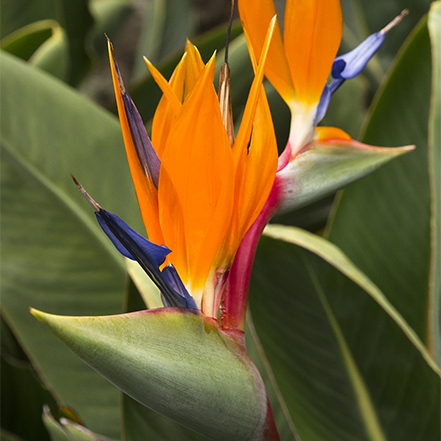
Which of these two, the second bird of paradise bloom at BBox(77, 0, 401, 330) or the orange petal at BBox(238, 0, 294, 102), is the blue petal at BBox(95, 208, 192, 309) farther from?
the orange petal at BBox(238, 0, 294, 102)

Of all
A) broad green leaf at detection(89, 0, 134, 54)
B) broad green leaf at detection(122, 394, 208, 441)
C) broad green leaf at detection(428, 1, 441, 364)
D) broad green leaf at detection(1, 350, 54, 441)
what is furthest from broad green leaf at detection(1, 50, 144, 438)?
broad green leaf at detection(89, 0, 134, 54)

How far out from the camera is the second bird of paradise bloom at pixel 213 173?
249 mm

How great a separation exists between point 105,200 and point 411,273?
40 centimetres

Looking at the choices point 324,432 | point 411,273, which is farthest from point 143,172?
point 411,273

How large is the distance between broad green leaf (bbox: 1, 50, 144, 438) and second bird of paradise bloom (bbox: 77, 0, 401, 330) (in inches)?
14.9

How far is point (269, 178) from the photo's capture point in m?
0.27

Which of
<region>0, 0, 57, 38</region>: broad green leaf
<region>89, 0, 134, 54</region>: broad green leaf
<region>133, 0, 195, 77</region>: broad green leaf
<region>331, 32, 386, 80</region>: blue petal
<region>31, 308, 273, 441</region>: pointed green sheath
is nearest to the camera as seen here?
<region>31, 308, 273, 441</region>: pointed green sheath

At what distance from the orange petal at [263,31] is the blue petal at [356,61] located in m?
0.04

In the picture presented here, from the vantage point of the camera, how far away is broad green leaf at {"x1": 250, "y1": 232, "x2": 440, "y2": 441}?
45 centimetres

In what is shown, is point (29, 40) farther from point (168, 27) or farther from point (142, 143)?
point (142, 143)

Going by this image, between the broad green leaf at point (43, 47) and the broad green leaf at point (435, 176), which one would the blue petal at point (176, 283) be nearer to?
the broad green leaf at point (435, 176)

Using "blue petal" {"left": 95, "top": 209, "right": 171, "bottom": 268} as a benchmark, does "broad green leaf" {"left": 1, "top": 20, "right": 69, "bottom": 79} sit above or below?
above

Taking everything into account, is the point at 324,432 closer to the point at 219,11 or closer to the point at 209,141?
the point at 209,141

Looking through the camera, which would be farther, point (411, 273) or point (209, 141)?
point (411, 273)
